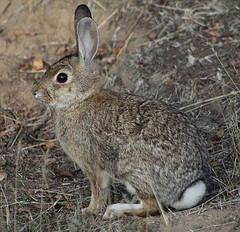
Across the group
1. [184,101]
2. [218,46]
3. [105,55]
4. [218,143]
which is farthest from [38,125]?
[218,46]

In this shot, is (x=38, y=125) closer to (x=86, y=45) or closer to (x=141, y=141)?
(x=86, y=45)

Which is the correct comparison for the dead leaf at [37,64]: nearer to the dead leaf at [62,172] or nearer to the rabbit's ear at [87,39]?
the dead leaf at [62,172]

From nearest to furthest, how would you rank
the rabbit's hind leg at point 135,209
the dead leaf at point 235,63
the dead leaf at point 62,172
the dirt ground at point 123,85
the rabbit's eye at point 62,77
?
the rabbit's hind leg at point 135,209, the dirt ground at point 123,85, the rabbit's eye at point 62,77, the dead leaf at point 62,172, the dead leaf at point 235,63

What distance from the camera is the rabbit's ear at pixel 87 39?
4.54 m

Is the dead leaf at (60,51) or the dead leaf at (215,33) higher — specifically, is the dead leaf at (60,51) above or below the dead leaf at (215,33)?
above

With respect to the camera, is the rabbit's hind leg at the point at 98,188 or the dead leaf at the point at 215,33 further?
the dead leaf at the point at 215,33

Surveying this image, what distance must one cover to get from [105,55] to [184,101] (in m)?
1.83

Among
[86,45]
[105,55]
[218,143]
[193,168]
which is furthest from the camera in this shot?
[105,55]

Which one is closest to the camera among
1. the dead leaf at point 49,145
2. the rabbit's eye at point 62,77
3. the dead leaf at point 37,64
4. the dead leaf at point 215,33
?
the rabbit's eye at point 62,77

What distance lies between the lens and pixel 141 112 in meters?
4.50

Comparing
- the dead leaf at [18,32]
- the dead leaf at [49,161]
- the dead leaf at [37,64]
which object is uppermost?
the dead leaf at [18,32]

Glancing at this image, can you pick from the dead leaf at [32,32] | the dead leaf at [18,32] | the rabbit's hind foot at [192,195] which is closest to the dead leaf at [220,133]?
the rabbit's hind foot at [192,195]

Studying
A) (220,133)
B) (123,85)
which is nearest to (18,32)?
(123,85)

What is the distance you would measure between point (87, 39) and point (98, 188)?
174 centimetres
